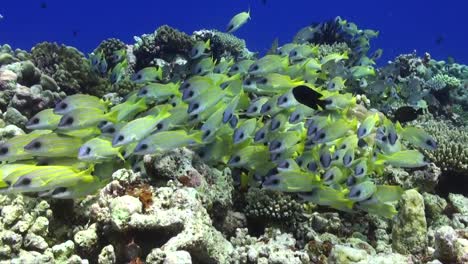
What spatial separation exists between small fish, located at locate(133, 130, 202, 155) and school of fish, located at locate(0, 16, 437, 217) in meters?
0.01

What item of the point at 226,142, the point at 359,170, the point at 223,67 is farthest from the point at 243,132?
the point at 223,67

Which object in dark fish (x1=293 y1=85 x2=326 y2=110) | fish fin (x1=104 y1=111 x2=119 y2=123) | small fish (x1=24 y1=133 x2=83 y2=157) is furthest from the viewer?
dark fish (x1=293 y1=85 x2=326 y2=110)

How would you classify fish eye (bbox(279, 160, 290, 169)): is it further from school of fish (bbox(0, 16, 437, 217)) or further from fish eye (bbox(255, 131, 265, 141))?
fish eye (bbox(255, 131, 265, 141))

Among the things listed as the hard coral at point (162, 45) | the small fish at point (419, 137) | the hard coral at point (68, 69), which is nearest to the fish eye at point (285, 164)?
the small fish at point (419, 137)

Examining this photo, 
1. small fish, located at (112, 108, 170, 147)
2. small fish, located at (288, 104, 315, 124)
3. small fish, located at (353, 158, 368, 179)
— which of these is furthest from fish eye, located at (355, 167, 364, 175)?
small fish, located at (112, 108, 170, 147)

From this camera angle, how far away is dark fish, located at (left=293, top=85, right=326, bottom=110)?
5988 mm

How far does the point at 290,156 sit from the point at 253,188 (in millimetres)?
666

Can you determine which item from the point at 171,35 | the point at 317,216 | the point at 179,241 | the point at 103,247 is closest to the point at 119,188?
the point at 103,247

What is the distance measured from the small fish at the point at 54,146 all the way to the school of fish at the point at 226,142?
0.01m

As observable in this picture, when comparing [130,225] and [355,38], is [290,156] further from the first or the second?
[355,38]

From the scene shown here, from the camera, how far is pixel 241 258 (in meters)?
5.03

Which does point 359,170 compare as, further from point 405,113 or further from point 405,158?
point 405,113

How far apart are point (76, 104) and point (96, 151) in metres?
1.24

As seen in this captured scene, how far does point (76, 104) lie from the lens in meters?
5.73
